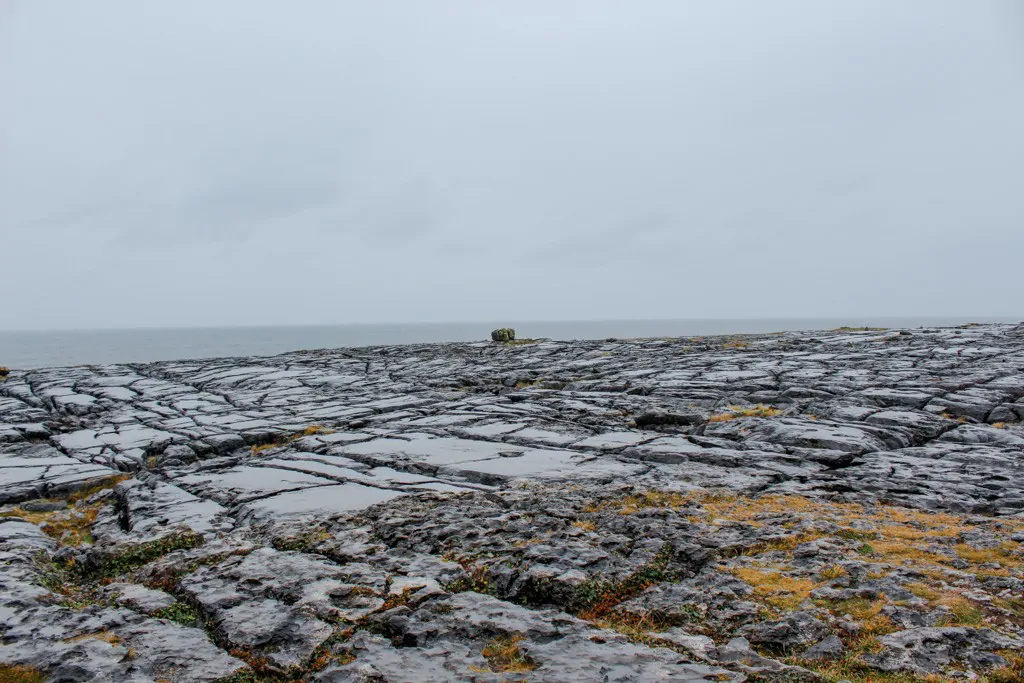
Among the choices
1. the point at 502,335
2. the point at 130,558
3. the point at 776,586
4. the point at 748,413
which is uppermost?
the point at 502,335

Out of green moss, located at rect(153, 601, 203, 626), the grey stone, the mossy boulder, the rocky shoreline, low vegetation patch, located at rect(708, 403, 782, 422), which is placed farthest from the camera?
the mossy boulder

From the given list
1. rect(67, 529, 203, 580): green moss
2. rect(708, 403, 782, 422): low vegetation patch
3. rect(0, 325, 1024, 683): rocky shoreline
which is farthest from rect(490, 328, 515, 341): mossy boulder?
rect(67, 529, 203, 580): green moss

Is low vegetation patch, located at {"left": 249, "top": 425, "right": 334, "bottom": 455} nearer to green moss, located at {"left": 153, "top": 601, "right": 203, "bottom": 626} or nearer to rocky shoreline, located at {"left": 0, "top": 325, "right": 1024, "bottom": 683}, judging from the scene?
rocky shoreline, located at {"left": 0, "top": 325, "right": 1024, "bottom": 683}

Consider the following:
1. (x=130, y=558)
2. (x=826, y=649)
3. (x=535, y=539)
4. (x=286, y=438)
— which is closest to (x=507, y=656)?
(x=535, y=539)

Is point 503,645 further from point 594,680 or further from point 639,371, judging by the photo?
point 639,371

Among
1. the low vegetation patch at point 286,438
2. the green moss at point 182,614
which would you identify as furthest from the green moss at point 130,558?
the low vegetation patch at point 286,438

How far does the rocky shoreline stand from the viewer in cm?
379

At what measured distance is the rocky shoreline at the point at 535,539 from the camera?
3.79 meters

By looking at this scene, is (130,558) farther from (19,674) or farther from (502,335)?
(502,335)

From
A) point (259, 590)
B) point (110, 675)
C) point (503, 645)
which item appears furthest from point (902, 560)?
point (110, 675)

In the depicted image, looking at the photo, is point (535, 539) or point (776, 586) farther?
point (535, 539)

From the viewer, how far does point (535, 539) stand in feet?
17.7

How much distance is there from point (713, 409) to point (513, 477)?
15.7 feet

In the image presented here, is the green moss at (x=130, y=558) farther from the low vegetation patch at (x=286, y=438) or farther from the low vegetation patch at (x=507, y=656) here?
the low vegetation patch at (x=286, y=438)
